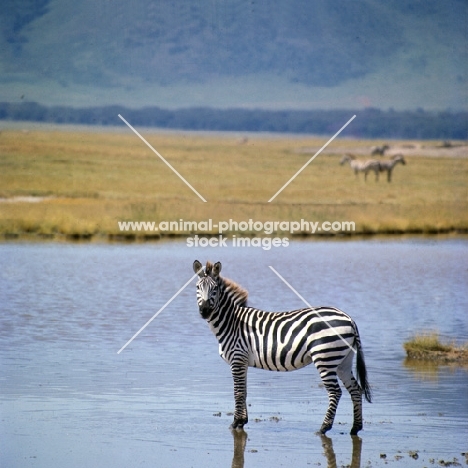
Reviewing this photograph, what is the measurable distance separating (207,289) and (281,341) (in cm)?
70

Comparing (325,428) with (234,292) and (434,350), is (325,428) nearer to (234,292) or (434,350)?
(234,292)

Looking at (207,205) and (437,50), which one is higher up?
(437,50)

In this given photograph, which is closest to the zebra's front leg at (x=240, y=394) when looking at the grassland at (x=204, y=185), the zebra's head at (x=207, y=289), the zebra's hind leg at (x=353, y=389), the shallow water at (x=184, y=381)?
the shallow water at (x=184, y=381)

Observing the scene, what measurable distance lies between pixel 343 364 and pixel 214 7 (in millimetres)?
122724

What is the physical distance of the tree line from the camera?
277ft

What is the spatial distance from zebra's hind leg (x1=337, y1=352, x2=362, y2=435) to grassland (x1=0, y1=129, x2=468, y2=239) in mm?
19444

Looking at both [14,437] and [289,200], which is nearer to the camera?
[14,437]

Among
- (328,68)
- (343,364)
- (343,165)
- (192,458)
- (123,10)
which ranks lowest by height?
(192,458)

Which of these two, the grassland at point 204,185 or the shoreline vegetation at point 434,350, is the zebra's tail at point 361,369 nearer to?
the shoreline vegetation at point 434,350

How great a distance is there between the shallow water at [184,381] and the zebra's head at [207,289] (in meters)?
0.85

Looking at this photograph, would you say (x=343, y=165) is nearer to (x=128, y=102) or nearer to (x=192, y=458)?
(x=128, y=102)


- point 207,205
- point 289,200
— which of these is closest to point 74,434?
point 207,205

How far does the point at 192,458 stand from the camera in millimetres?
7336

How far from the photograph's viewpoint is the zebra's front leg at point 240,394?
27.0 feet
